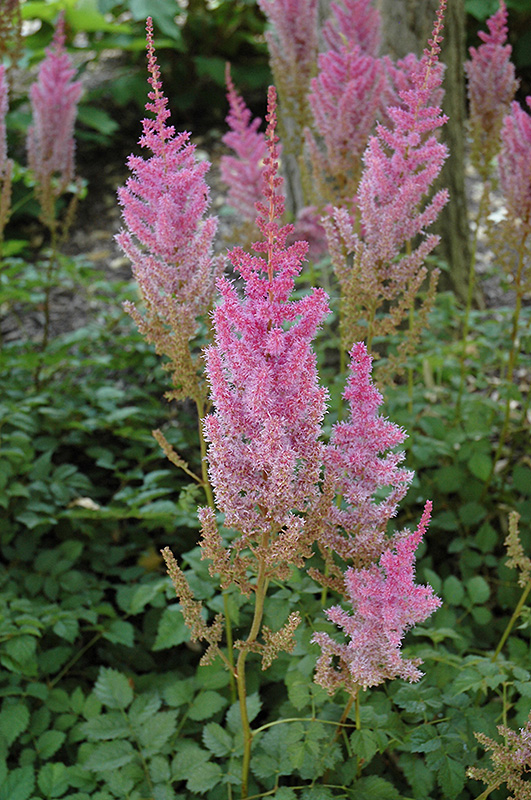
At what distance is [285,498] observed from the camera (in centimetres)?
121

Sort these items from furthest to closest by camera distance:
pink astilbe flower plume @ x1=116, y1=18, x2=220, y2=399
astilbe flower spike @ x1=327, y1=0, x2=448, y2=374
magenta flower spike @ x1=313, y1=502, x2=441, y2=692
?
astilbe flower spike @ x1=327, y1=0, x2=448, y2=374, pink astilbe flower plume @ x1=116, y1=18, x2=220, y2=399, magenta flower spike @ x1=313, y1=502, x2=441, y2=692

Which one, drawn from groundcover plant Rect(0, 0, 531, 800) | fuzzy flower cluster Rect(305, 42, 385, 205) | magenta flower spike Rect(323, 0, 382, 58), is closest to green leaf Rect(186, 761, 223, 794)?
groundcover plant Rect(0, 0, 531, 800)

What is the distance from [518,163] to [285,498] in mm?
1499

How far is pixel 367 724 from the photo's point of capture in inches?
63.7

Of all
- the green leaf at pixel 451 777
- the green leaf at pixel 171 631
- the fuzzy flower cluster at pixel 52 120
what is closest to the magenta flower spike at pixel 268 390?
the green leaf at pixel 451 777

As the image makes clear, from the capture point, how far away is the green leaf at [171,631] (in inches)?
77.4

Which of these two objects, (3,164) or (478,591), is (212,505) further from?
(3,164)

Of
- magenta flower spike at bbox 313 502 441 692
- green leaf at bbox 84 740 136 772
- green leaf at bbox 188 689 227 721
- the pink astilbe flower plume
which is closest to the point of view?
magenta flower spike at bbox 313 502 441 692

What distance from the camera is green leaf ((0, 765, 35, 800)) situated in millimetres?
1820

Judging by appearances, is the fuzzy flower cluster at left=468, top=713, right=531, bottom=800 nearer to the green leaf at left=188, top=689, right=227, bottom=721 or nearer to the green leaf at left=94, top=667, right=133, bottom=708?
the green leaf at left=188, top=689, right=227, bottom=721

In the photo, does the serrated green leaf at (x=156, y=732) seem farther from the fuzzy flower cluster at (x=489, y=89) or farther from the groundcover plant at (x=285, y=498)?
the fuzzy flower cluster at (x=489, y=89)

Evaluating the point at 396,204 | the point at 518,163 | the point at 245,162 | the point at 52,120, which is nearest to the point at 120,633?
the point at 396,204

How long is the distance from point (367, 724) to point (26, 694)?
1.09 m

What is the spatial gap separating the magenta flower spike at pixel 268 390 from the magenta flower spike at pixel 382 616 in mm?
180
